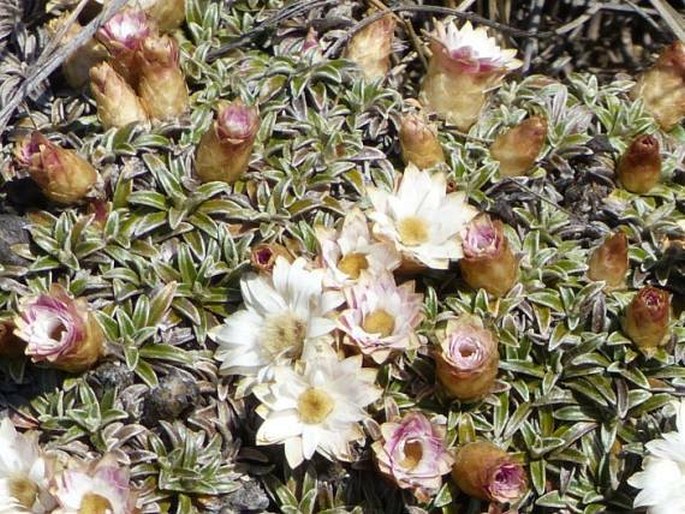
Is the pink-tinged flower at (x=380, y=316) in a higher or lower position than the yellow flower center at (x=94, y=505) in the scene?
higher

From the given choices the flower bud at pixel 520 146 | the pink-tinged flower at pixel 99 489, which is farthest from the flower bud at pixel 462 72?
the pink-tinged flower at pixel 99 489

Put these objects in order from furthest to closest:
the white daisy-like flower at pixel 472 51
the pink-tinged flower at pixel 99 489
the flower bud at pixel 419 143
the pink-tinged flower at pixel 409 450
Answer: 1. the white daisy-like flower at pixel 472 51
2. the flower bud at pixel 419 143
3. the pink-tinged flower at pixel 409 450
4. the pink-tinged flower at pixel 99 489

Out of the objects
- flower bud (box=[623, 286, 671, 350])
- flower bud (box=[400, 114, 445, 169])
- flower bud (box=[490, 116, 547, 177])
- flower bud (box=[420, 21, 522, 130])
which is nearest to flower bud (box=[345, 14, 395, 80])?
flower bud (box=[420, 21, 522, 130])

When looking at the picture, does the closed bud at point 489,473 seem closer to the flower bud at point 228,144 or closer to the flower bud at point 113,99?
the flower bud at point 228,144

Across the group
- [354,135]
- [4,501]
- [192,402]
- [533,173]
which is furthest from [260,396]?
[533,173]

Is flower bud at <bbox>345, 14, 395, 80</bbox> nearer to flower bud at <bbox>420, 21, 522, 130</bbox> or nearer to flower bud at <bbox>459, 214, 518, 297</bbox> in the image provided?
flower bud at <bbox>420, 21, 522, 130</bbox>

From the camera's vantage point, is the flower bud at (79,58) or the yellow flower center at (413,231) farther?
the flower bud at (79,58)
